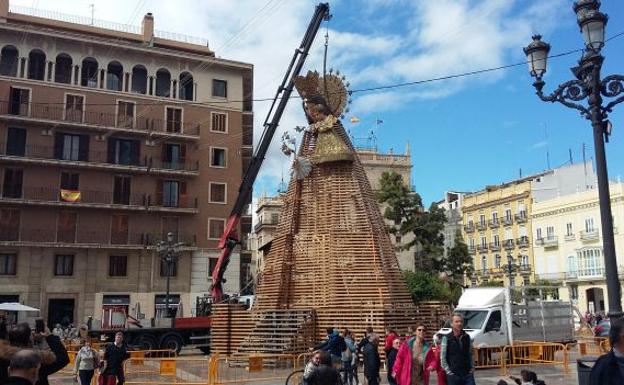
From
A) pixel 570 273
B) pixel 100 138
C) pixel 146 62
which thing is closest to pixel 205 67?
pixel 146 62

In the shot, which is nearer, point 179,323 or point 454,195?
point 179,323

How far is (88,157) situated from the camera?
1635 inches

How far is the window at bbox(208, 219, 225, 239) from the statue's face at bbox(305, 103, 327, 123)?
24.2 m

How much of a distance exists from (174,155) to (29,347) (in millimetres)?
39175

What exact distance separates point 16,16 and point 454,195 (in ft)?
179

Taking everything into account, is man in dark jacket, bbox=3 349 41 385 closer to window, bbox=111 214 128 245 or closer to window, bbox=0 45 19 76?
window, bbox=111 214 128 245

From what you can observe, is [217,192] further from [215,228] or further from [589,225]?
[589,225]

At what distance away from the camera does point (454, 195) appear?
78.8 m

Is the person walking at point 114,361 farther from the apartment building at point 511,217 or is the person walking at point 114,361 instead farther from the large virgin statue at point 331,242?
the apartment building at point 511,217

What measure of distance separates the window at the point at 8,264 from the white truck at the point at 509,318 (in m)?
28.8

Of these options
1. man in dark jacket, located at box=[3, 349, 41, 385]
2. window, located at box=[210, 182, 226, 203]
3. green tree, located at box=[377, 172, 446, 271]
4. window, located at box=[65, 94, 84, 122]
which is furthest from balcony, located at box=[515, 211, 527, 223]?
man in dark jacket, located at box=[3, 349, 41, 385]

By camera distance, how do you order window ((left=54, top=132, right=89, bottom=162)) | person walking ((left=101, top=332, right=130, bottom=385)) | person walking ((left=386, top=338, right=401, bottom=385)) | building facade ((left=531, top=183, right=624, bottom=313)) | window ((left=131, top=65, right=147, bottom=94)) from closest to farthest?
person walking ((left=101, top=332, right=130, bottom=385))
person walking ((left=386, top=338, right=401, bottom=385))
window ((left=54, top=132, right=89, bottom=162))
window ((left=131, top=65, right=147, bottom=94))
building facade ((left=531, top=183, right=624, bottom=313))

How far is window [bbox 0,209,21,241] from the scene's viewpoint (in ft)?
125

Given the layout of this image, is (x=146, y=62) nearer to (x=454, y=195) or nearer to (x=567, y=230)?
(x=567, y=230)
